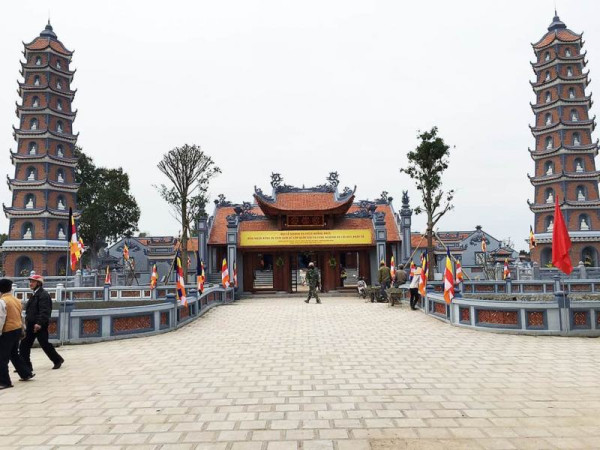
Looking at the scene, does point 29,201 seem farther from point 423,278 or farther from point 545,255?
point 545,255

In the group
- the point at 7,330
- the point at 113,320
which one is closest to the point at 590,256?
the point at 113,320

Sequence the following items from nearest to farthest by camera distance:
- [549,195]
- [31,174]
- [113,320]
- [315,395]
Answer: [315,395], [113,320], [31,174], [549,195]

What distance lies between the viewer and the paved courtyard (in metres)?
3.89

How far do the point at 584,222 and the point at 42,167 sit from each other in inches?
1629

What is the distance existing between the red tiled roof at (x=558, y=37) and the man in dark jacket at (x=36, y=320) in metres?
39.3

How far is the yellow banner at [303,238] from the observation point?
22.4 m

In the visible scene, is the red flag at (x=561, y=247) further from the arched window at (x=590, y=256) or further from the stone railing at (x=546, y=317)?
the arched window at (x=590, y=256)

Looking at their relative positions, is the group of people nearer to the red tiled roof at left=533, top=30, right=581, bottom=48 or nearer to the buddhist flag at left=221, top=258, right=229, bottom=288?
the buddhist flag at left=221, top=258, right=229, bottom=288

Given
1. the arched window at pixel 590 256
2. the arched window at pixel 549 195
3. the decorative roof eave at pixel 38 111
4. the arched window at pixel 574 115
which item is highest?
the decorative roof eave at pixel 38 111

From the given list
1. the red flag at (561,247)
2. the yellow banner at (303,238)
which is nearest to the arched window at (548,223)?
→ the yellow banner at (303,238)

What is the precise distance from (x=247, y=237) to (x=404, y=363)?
54.6ft

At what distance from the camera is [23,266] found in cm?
3012

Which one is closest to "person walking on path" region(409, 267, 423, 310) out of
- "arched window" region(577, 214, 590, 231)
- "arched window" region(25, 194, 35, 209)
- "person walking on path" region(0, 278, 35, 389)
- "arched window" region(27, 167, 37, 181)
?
"person walking on path" region(0, 278, 35, 389)

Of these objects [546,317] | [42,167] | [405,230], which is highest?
[42,167]
